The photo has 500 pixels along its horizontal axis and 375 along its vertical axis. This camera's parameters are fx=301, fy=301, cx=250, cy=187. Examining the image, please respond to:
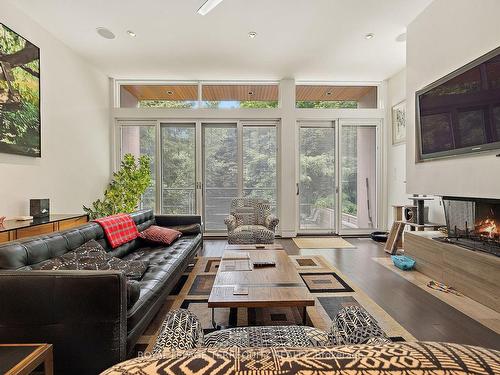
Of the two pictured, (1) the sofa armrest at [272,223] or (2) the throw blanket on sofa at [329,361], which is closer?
(2) the throw blanket on sofa at [329,361]

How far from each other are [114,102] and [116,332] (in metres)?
5.52

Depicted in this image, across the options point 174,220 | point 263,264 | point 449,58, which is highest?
point 449,58

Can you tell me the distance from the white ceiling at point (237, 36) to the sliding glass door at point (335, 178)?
1.14m

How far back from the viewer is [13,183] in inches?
136

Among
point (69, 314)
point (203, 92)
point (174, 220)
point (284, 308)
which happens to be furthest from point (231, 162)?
point (69, 314)

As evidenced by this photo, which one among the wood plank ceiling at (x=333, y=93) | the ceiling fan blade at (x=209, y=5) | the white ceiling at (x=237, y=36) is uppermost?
the white ceiling at (x=237, y=36)

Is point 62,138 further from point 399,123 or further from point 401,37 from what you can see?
point 399,123

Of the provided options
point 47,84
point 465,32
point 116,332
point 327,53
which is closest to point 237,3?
point 327,53

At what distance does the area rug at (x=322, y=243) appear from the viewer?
5211 millimetres

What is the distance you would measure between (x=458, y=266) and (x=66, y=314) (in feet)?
11.1

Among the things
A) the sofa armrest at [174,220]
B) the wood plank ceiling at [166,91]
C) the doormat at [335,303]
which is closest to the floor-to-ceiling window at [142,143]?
the wood plank ceiling at [166,91]

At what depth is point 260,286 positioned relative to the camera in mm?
2205

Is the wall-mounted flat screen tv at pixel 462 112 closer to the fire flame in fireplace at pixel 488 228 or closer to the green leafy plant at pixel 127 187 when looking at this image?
the fire flame in fireplace at pixel 488 228

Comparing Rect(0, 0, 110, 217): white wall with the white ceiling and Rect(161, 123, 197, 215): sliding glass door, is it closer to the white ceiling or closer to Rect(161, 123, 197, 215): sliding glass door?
the white ceiling
